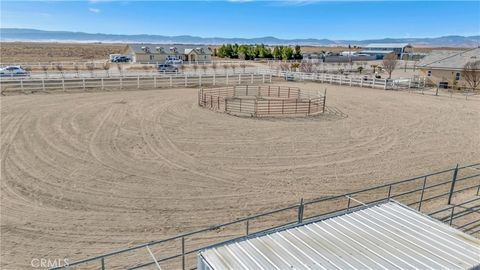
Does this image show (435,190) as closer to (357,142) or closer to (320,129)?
(357,142)

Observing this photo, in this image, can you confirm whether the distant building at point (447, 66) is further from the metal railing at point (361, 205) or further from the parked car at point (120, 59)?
the parked car at point (120, 59)

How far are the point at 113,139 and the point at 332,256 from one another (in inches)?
463

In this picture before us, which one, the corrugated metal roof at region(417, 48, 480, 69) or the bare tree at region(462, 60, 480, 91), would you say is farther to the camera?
the corrugated metal roof at region(417, 48, 480, 69)

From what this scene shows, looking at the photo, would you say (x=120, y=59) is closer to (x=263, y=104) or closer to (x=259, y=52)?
(x=259, y=52)

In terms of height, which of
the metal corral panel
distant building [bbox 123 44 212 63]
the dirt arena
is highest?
distant building [bbox 123 44 212 63]

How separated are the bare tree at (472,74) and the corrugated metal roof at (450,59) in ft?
3.39

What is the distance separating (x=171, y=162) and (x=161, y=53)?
5425 cm

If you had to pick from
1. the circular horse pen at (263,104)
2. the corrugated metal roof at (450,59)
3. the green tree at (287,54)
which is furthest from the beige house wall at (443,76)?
the green tree at (287,54)

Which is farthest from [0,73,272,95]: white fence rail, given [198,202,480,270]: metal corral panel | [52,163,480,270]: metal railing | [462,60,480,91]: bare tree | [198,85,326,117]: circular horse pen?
[198,202,480,270]: metal corral panel

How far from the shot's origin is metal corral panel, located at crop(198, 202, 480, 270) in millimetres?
4312

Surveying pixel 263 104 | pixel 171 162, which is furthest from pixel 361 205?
pixel 263 104

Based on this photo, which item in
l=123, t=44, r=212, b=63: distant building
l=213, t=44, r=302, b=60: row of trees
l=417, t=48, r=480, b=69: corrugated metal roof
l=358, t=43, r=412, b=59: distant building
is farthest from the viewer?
l=358, t=43, r=412, b=59: distant building

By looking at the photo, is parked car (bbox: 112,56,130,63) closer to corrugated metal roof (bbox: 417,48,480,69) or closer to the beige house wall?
corrugated metal roof (bbox: 417,48,480,69)

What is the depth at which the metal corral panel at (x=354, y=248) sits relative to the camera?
170 inches
